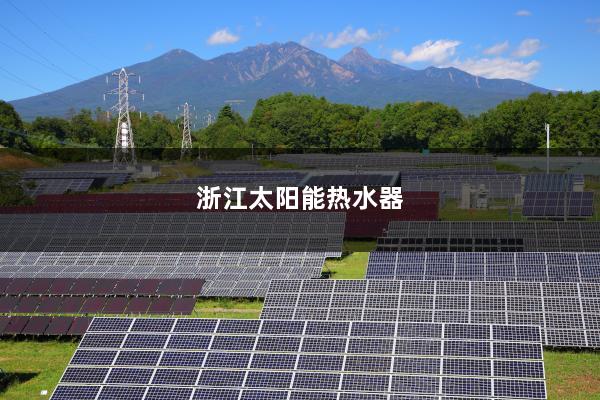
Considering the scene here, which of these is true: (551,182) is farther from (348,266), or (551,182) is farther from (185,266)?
(185,266)

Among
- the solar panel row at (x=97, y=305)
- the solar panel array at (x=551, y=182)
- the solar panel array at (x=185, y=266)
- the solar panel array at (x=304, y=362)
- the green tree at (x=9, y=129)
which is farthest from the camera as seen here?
the green tree at (x=9, y=129)

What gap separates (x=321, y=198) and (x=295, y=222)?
A: 9.75 metres

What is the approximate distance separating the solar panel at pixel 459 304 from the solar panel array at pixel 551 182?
3942cm

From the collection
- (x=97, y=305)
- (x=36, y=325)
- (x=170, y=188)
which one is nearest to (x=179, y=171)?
(x=170, y=188)

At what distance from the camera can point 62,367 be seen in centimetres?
2417

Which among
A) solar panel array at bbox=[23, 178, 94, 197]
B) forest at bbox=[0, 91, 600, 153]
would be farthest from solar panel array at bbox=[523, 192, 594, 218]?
forest at bbox=[0, 91, 600, 153]

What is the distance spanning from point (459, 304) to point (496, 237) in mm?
14468

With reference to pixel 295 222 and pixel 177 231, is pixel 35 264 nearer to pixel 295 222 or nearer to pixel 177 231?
pixel 177 231

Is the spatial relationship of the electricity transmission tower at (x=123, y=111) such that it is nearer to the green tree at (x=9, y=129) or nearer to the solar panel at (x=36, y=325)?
the green tree at (x=9, y=129)

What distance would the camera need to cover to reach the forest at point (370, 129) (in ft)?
390

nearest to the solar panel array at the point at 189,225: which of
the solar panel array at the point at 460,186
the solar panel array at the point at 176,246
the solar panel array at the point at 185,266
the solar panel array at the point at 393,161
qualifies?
the solar panel array at the point at 176,246

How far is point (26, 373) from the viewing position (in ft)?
77.5

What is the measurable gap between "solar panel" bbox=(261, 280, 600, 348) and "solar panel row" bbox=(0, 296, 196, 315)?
563 cm

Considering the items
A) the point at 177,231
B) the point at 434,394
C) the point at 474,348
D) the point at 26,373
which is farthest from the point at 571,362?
the point at 177,231
